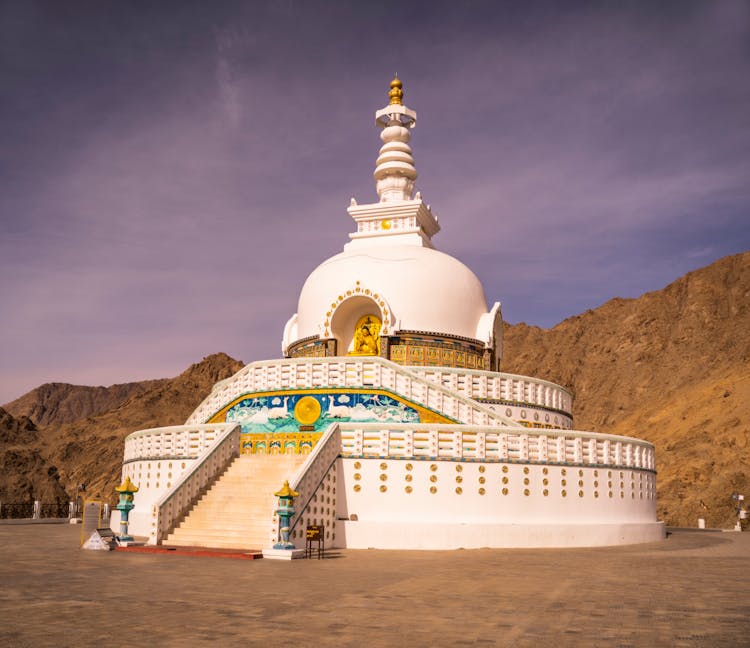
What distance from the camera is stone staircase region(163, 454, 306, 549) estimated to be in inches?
712

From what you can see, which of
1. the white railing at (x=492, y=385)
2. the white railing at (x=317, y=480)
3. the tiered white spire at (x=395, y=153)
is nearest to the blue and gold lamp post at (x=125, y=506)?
the white railing at (x=317, y=480)

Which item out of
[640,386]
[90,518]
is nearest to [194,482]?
[90,518]

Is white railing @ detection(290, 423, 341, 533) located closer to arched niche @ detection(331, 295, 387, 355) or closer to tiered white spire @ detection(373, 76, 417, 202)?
arched niche @ detection(331, 295, 387, 355)

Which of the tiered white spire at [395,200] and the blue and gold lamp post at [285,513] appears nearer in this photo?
the blue and gold lamp post at [285,513]

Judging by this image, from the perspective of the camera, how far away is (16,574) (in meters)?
12.5

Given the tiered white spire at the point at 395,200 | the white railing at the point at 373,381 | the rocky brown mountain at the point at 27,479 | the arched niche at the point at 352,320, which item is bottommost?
the rocky brown mountain at the point at 27,479

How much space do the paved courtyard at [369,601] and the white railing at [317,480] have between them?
2055 mm

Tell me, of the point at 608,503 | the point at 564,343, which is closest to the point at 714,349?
the point at 564,343

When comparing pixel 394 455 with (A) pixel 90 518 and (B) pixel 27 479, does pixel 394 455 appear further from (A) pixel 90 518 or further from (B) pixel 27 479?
(B) pixel 27 479

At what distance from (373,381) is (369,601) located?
1318 cm

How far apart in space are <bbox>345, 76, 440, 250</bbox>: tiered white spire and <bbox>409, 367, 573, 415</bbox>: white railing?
9.38 metres

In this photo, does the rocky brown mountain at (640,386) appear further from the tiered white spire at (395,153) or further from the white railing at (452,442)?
the white railing at (452,442)

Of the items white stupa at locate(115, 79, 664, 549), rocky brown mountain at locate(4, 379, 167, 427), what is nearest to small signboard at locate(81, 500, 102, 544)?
white stupa at locate(115, 79, 664, 549)

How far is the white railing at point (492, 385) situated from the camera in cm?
2594
